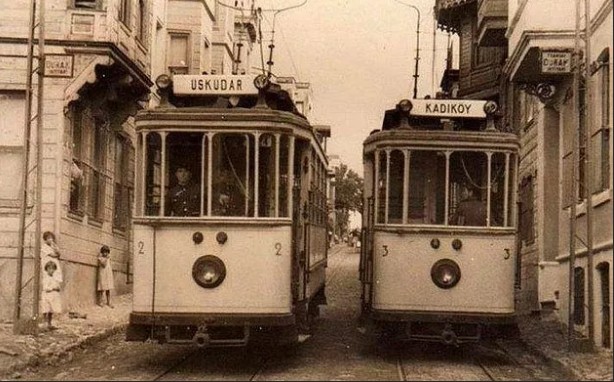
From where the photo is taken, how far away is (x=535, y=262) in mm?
19953

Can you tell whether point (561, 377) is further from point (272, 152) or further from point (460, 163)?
point (272, 152)

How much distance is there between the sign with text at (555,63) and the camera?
51.2 ft

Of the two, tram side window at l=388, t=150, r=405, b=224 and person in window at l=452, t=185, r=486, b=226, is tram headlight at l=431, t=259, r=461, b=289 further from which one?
tram side window at l=388, t=150, r=405, b=224

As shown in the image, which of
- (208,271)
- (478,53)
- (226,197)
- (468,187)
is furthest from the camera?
(478,53)

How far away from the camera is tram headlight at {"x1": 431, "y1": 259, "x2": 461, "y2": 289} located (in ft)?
38.3

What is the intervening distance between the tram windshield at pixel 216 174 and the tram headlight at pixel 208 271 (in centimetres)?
54

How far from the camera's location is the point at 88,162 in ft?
61.7

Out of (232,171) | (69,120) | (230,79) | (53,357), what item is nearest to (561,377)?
(232,171)

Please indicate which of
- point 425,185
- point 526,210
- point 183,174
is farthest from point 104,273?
point 526,210

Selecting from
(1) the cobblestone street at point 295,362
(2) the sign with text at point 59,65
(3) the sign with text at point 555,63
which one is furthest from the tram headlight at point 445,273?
(2) the sign with text at point 59,65

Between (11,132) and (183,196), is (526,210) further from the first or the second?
(183,196)

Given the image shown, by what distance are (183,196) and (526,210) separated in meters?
12.7

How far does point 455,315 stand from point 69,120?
887cm

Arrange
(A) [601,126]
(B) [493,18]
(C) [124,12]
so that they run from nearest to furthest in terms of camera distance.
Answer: (A) [601,126] < (C) [124,12] < (B) [493,18]
